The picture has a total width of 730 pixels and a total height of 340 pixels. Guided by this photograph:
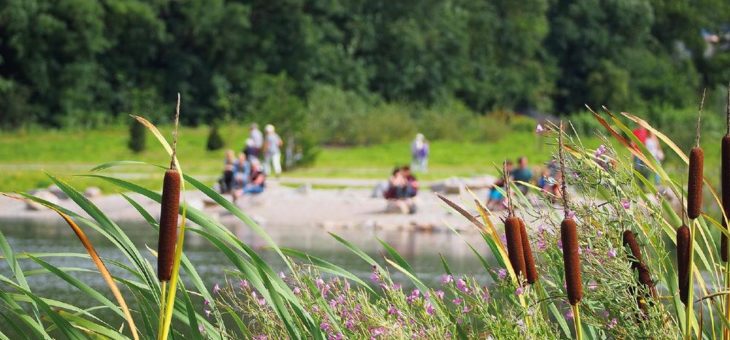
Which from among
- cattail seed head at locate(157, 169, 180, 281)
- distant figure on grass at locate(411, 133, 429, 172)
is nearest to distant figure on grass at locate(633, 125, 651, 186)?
cattail seed head at locate(157, 169, 180, 281)

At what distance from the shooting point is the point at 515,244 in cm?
372

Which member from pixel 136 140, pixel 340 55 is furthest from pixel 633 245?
pixel 340 55

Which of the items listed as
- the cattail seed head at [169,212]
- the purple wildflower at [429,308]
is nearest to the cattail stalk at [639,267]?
the purple wildflower at [429,308]

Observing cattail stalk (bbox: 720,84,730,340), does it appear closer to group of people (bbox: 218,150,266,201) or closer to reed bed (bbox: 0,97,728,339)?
reed bed (bbox: 0,97,728,339)


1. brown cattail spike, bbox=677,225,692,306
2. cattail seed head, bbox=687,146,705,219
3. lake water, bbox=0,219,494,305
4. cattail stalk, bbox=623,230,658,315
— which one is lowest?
lake water, bbox=0,219,494,305

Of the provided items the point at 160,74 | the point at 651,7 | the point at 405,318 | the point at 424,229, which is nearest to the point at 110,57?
the point at 160,74

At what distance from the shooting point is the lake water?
1447 cm

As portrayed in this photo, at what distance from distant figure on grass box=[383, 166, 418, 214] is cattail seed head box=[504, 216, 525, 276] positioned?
20780 millimetres

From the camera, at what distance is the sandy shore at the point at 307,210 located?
23.3 m

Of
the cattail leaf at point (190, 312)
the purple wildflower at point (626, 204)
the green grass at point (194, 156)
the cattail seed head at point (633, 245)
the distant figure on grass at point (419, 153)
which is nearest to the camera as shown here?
the cattail leaf at point (190, 312)

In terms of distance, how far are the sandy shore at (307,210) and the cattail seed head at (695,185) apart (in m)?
18.4

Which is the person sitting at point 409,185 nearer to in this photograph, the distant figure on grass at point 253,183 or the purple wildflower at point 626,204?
the distant figure on grass at point 253,183

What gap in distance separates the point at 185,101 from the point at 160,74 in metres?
1.30

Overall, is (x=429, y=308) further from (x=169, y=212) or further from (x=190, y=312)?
(x=169, y=212)
